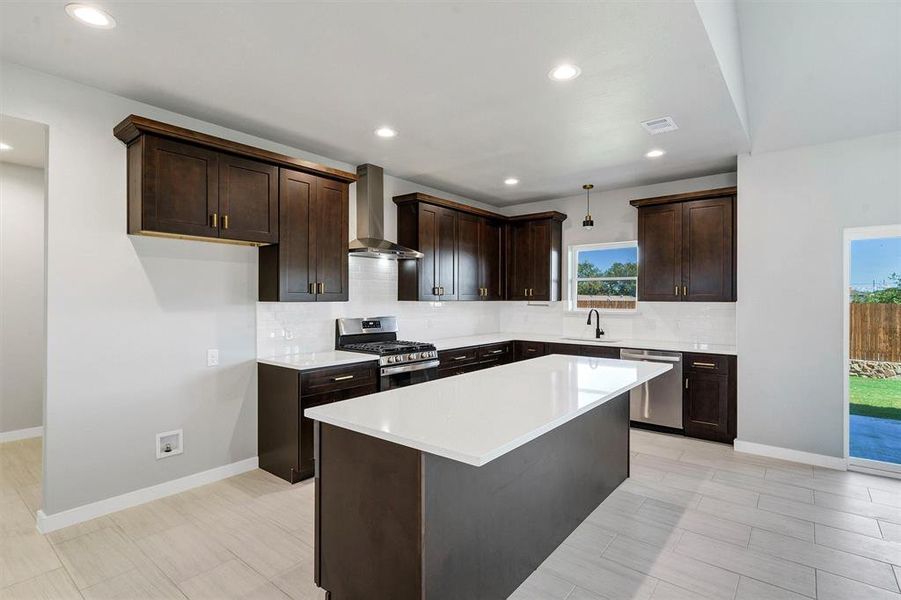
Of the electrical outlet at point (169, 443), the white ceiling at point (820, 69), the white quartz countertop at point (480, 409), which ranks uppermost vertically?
the white ceiling at point (820, 69)

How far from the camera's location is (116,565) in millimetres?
2467

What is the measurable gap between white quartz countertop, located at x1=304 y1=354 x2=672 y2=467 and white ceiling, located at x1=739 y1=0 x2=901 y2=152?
2354 mm

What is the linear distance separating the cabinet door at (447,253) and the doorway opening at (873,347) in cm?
365

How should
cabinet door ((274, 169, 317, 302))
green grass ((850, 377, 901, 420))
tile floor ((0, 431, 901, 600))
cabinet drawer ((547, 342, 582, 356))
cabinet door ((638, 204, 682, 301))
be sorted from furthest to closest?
cabinet drawer ((547, 342, 582, 356))
cabinet door ((638, 204, 682, 301))
green grass ((850, 377, 901, 420))
cabinet door ((274, 169, 317, 302))
tile floor ((0, 431, 901, 600))

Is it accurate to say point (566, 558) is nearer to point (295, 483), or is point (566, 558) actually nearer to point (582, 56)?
point (295, 483)

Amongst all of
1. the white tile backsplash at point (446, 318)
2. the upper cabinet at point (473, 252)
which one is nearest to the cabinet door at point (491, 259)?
the upper cabinet at point (473, 252)

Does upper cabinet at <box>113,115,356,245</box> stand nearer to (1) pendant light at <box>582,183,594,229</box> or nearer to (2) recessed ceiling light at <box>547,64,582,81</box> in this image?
(2) recessed ceiling light at <box>547,64,582,81</box>

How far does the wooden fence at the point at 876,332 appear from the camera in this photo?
3781mm

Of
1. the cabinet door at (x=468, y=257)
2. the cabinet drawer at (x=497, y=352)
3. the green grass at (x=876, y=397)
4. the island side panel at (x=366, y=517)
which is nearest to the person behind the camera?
the island side panel at (x=366, y=517)

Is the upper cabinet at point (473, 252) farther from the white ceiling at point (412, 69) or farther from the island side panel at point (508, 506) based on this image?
the island side panel at point (508, 506)

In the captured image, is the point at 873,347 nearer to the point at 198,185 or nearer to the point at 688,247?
the point at 688,247

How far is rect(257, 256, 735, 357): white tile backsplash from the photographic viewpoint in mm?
4141

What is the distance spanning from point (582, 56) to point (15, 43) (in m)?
3.04

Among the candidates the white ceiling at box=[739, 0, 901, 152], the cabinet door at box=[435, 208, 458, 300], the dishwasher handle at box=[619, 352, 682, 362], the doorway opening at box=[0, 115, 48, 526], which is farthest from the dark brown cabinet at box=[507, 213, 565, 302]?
the doorway opening at box=[0, 115, 48, 526]
